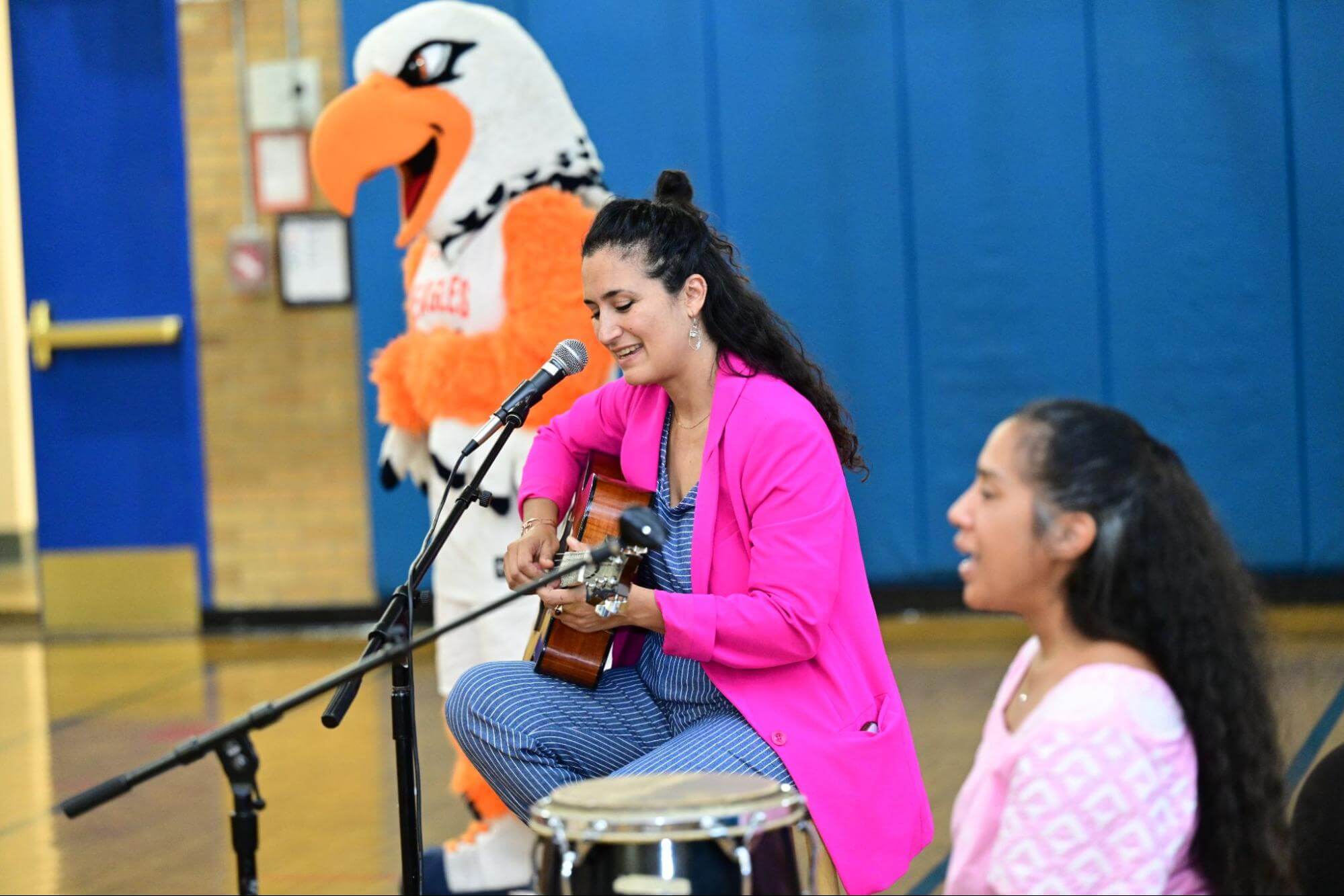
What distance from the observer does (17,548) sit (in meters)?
8.63

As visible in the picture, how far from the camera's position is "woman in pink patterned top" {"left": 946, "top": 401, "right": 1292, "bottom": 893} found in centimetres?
155

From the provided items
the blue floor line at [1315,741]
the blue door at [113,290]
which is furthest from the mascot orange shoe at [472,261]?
the blue door at [113,290]

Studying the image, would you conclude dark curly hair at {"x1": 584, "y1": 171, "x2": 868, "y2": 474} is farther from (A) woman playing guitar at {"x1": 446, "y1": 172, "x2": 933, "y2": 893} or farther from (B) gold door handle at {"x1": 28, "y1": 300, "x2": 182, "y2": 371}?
(B) gold door handle at {"x1": 28, "y1": 300, "x2": 182, "y2": 371}

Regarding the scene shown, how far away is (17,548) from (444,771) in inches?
197

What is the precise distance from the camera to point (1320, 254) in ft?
19.2

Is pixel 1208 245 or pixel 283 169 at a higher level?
pixel 283 169

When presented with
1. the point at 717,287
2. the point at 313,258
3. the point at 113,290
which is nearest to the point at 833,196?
the point at 313,258

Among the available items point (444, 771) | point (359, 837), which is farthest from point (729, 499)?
point (444, 771)

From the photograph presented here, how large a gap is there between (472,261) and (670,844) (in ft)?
6.38

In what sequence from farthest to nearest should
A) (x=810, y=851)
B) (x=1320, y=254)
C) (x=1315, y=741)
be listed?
(x=1320, y=254) < (x=1315, y=741) < (x=810, y=851)

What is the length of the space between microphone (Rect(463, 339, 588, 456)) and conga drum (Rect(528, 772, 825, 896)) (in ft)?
2.25

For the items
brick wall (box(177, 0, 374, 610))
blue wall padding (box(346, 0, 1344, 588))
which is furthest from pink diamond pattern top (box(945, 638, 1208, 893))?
brick wall (box(177, 0, 374, 610))

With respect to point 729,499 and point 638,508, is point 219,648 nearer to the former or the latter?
point 729,499

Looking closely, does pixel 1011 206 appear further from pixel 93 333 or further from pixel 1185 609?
pixel 1185 609
